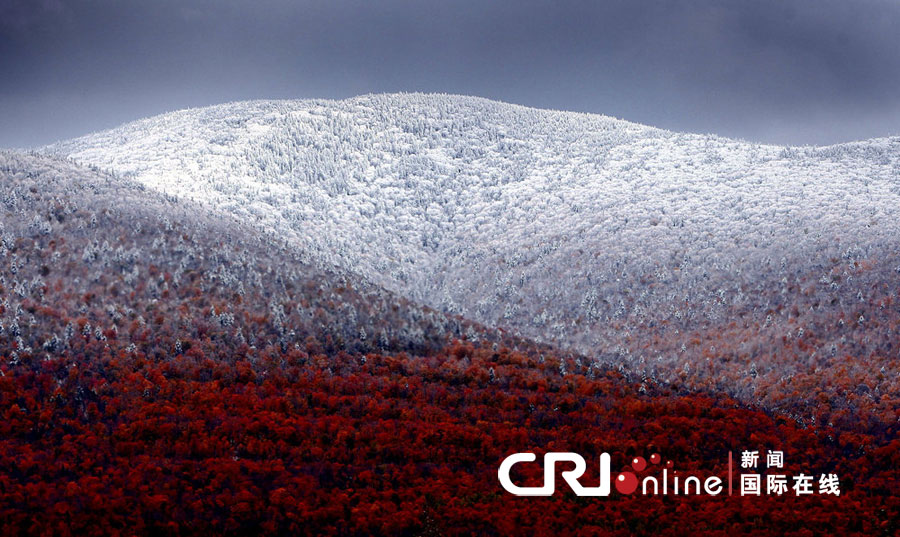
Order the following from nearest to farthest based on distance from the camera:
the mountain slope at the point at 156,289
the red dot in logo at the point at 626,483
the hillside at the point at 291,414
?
1. the hillside at the point at 291,414
2. the red dot in logo at the point at 626,483
3. the mountain slope at the point at 156,289

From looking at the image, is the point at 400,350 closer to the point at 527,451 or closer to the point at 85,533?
the point at 527,451

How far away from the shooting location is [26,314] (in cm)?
2452

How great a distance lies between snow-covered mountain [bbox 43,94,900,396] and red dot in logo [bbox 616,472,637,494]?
53.8 feet

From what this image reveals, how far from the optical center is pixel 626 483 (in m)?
17.2

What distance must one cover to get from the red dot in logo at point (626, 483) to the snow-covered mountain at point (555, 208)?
16.4 meters

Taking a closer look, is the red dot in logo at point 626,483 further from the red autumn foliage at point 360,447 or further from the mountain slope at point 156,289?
the mountain slope at point 156,289

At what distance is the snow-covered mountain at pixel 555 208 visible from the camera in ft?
126

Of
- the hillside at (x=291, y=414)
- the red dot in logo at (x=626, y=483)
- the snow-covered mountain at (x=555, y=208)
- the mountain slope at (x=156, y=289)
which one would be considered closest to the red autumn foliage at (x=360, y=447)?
the hillside at (x=291, y=414)

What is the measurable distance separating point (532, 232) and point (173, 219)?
100ft

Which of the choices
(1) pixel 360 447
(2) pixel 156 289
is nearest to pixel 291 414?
(1) pixel 360 447

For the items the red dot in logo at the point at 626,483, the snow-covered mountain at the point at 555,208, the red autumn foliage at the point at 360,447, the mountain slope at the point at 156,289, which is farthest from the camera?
the snow-covered mountain at the point at 555,208

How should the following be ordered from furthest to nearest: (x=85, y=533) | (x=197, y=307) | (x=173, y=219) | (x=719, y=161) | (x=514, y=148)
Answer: (x=514, y=148) < (x=719, y=161) < (x=173, y=219) < (x=197, y=307) < (x=85, y=533)

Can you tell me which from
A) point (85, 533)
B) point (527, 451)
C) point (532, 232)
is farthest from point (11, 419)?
point (532, 232)

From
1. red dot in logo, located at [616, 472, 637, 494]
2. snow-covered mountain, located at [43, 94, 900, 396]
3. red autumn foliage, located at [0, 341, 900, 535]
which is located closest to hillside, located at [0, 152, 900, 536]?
red autumn foliage, located at [0, 341, 900, 535]
